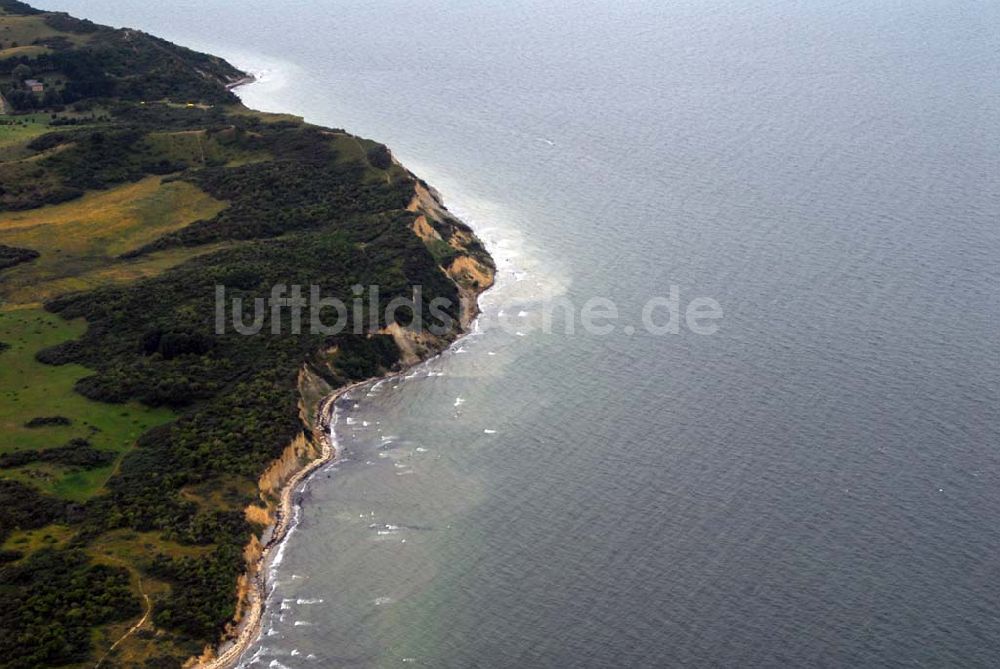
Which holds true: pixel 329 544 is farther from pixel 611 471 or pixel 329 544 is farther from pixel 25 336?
pixel 25 336

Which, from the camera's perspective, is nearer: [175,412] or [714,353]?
[175,412]

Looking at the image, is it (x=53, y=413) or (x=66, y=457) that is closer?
(x=66, y=457)

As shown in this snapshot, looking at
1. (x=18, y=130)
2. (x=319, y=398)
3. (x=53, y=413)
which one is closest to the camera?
(x=53, y=413)

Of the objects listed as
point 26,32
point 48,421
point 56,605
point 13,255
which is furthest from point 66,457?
point 26,32

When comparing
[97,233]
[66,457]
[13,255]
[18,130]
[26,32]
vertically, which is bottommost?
[66,457]

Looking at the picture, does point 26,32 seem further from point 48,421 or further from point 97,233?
point 48,421

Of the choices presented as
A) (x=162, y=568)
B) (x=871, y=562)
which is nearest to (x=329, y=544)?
(x=162, y=568)
